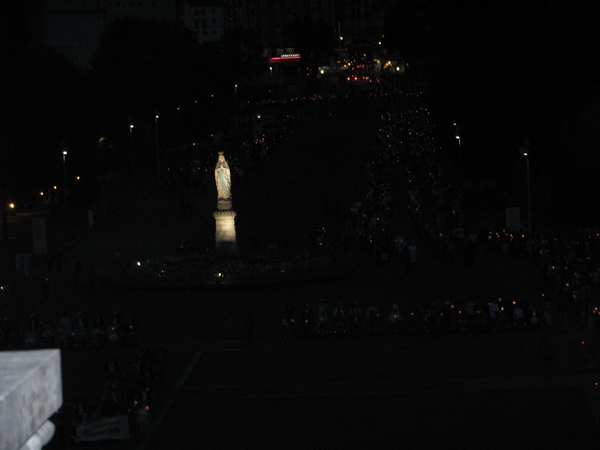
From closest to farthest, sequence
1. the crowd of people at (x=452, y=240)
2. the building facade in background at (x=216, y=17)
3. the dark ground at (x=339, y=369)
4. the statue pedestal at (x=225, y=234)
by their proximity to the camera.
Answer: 1. the dark ground at (x=339, y=369)
2. the crowd of people at (x=452, y=240)
3. the statue pedestal at (x=225, y=234)
4. the building facade in background at (x=216, y=17)

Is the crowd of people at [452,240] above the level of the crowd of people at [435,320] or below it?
above

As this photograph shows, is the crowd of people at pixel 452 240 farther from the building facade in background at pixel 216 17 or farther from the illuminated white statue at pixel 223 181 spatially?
the building facade in background at pixel 216 17

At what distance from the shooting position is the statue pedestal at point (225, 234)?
35375 millimetres

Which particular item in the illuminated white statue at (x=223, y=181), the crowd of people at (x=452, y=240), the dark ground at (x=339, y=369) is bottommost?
the dark ground at (x=339, y=369)

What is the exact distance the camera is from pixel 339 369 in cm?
2230

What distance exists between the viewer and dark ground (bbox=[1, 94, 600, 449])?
17.2 metres

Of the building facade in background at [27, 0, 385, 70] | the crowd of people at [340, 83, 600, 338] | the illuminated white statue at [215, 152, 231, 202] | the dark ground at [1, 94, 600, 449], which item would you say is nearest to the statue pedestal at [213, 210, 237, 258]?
the illuminated white statue at [215, 152, 231, 202]

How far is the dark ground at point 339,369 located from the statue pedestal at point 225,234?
3.40m

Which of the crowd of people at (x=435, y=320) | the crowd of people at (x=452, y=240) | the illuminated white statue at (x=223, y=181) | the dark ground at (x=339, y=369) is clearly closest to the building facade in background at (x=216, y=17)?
the crowd of people at (x=452, y=240)

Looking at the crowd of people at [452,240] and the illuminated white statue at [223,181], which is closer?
the crowd of people at [452,240]

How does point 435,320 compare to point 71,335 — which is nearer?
point 435,320

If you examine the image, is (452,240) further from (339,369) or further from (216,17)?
(216,17)

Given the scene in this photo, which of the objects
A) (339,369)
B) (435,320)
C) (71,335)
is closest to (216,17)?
(71,335)

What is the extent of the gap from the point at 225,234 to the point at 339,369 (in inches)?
547
